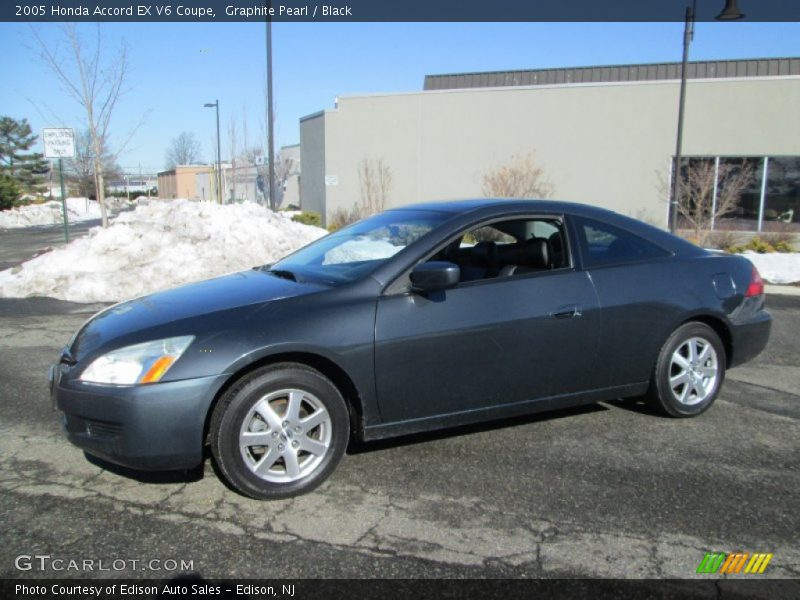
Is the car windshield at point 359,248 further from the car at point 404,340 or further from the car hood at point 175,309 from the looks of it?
the car hood at point 175,309

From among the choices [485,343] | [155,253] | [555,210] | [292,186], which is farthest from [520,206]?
[292,186]

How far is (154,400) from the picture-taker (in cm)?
319

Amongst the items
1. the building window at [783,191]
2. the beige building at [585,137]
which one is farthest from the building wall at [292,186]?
the building window at [783,191]

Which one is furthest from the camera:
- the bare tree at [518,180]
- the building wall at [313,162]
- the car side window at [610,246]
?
the building wall at [313,162]

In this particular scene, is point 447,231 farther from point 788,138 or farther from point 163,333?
point 788,138

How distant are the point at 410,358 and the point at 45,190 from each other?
57.3m

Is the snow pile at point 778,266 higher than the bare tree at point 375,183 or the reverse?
the reverse

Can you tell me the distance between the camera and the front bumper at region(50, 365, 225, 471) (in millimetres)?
3197

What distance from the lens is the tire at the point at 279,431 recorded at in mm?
3314

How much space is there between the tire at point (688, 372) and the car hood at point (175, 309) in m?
2.42

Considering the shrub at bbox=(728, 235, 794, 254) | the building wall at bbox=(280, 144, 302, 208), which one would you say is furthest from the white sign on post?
the building wall at bbox=(280, 144, 302, 208)

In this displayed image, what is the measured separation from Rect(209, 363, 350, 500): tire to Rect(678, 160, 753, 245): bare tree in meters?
14.9

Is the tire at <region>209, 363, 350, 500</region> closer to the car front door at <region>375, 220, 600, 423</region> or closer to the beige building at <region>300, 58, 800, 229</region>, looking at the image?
the car front door at <region>375, 220, 600, 423</region>

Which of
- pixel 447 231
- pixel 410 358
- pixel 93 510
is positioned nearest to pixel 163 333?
pixel 93 510
